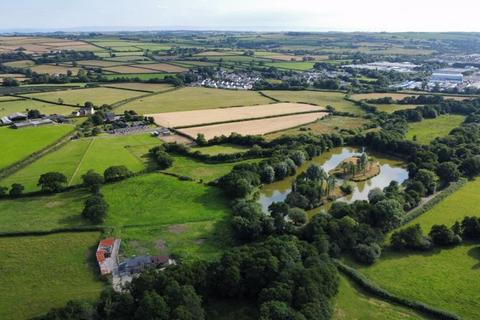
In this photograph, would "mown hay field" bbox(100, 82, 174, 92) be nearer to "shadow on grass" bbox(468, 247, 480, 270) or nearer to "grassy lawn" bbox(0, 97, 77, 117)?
"grassy lawn" bbox(0, 97, 77, 117)

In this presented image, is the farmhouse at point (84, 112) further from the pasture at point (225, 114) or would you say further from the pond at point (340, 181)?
the pond at point (340, 181)

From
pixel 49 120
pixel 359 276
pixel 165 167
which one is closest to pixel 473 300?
pixel 359 276

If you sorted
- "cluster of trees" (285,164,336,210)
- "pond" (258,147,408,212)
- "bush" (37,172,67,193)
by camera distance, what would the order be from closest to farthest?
"cluster of trees" (285,164,336,210) → "bush" (37,172,67,193) → "pond" (258,147,408,212)

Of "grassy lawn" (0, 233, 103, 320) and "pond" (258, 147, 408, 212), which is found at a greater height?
"pond" (258, 147, 408, 212)

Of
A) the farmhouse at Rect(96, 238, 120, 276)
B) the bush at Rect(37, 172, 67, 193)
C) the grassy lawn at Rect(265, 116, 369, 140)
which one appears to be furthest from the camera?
the grassy lawn at Rect(265, 116, 369, 140)

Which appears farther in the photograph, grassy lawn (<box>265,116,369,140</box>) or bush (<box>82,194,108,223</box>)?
grassy lawn (<box>265,116,369,140</box>)

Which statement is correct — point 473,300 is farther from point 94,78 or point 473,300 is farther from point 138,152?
point 94,78

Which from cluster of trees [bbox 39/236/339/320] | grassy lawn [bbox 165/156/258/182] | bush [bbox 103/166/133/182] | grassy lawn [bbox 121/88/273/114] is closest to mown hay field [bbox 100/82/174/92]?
grassy lawn [bbox 121/88/273/114]
